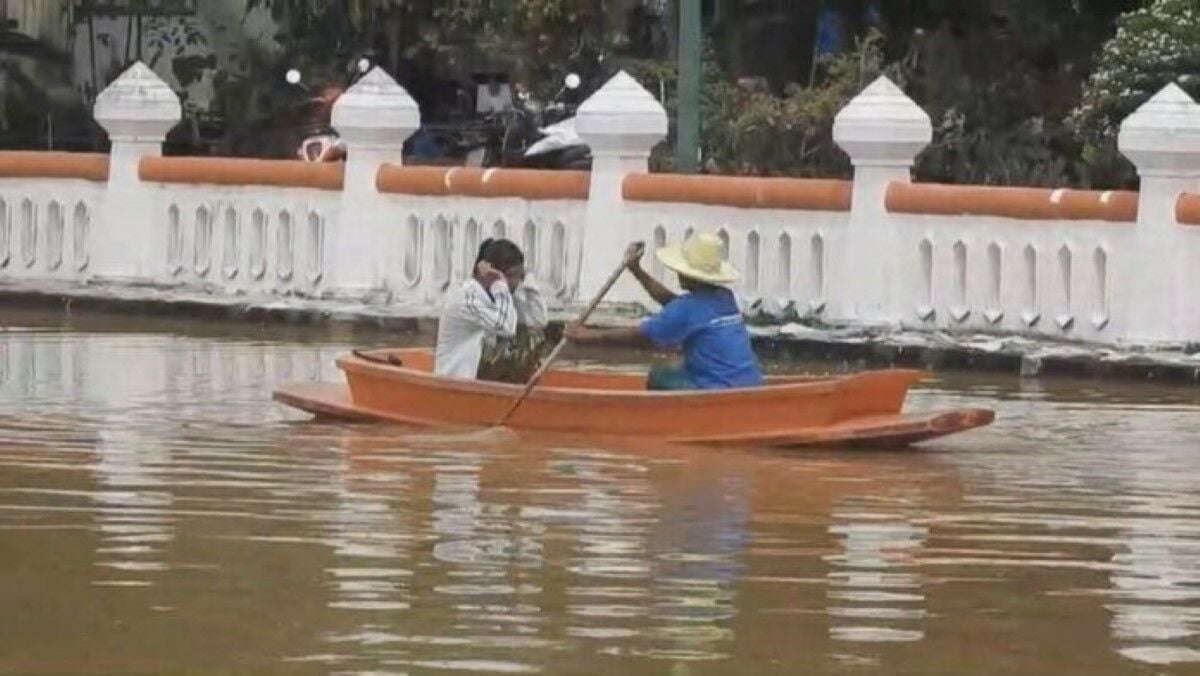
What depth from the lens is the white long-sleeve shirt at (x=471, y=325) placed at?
51.2ft

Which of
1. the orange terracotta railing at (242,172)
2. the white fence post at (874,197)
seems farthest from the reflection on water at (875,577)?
the orange terracotta railing at (242,172)

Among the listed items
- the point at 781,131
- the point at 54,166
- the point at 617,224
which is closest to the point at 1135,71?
the point at 781,131

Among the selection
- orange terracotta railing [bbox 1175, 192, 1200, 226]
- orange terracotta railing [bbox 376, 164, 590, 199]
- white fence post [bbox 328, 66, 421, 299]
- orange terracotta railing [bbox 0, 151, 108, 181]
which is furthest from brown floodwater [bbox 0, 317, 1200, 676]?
orange terracotta railing [bbox 0, 151, 108, 181]

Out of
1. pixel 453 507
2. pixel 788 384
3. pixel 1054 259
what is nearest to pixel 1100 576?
pixel 453 507

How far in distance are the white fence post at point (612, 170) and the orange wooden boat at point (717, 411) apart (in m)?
5.94

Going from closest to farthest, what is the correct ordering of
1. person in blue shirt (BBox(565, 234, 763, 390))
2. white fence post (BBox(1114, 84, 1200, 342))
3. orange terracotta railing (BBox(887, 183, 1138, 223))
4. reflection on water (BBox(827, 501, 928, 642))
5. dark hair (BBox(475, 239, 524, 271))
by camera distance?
1. reflection on water (BBox(827, 501, 928, 642))
2. person in blue shirt (BBox(565, 234, 763, 390))
3. dark hair (BBox(475, 239, 524, 271))
4. white fence post (BBox(1114, 84, 1200, 342))
5. orange terracotta railing (BBox(887, 183, 1138, 223))

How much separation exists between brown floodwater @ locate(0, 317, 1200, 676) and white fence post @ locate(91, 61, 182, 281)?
22.0ft

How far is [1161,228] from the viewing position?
1883 centimetres

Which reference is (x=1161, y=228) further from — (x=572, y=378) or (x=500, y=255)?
(x=500, y=255)

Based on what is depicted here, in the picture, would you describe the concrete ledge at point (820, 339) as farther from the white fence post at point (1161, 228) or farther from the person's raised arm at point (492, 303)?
the person's raised arm at point (492, 303)

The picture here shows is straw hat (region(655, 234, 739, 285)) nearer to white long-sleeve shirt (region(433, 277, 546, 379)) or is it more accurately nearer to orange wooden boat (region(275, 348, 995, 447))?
orange wooden boat (region(275, 348, 995, 447))

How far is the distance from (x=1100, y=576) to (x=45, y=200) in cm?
1458

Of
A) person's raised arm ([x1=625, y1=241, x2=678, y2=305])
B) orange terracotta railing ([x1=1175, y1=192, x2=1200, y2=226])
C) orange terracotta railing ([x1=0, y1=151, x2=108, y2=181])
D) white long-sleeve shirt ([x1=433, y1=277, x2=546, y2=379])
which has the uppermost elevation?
orange terracotta railing ([x1=1175, y1=192, x2=1200, y2=226])

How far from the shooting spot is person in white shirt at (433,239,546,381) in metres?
15.6
